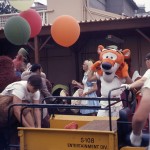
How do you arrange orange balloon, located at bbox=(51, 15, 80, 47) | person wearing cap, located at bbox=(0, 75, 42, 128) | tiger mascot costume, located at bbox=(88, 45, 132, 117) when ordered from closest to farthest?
person wearing cap, located at bbox=(0, 75, 42, 128)
tiger mascot costume, located at bbox=(88, 45, 132, 117)
orange balloon, located at bbox=(51, 15, 80, 47)

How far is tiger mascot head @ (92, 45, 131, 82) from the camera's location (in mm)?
5887

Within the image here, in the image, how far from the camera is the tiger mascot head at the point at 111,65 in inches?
232

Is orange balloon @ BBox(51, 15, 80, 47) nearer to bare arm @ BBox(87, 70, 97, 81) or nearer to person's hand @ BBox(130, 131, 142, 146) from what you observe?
bare arm @ BBox(87, 70, 97, 81)

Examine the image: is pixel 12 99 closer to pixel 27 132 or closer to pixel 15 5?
pixel 27 132

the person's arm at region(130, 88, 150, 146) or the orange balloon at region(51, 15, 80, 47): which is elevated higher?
the orange balloon at region(51, 15, 80, 47)

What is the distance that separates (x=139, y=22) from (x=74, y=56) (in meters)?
3.59

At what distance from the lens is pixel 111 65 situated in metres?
5.89

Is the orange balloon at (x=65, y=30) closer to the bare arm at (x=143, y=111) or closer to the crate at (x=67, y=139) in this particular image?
the crate at (x=67, y=139)

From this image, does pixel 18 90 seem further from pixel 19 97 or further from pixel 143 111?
pixel 143 111

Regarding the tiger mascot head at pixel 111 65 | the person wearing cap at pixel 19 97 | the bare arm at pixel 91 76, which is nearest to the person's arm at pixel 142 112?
the person wearing cap at pixel 19 97

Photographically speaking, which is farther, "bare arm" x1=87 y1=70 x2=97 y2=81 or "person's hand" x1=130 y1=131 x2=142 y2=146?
"bare arm" x1=87 y1=70 x2=97 y2=81

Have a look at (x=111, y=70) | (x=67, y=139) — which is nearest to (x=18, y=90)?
(x=67, y=139)

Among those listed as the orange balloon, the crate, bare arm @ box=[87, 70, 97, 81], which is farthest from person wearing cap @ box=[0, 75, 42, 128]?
the orange balloon

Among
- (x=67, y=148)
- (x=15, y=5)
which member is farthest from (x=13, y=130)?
(x=15, y=5)
